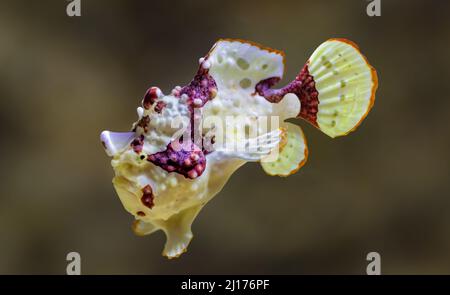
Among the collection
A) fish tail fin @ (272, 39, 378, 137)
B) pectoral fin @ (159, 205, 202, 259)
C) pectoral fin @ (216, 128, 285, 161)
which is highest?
fish tail fin @ (272, 39, 378, 137)

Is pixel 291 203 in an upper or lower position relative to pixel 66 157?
lower

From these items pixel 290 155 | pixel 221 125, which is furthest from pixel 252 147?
pixel 290 155

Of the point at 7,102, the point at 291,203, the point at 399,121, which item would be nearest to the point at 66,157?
the point at 7,102

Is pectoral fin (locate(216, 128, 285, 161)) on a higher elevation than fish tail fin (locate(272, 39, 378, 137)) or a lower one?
lower

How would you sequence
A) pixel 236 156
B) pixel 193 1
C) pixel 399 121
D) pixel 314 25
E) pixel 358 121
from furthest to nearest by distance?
pixel 399 121, pixel 314 25, pixel 193 1, pixel 358 121, pixel 236 156

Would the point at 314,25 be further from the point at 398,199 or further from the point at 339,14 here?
the point at 398,199

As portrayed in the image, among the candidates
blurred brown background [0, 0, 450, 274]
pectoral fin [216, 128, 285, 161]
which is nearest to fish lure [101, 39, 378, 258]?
pectoral fin [216, 128, 285, 161]

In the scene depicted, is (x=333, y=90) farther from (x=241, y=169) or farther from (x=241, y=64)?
(x=241, y=169)

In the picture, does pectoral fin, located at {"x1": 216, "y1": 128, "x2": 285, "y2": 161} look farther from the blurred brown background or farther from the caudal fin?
the blurred brown background
